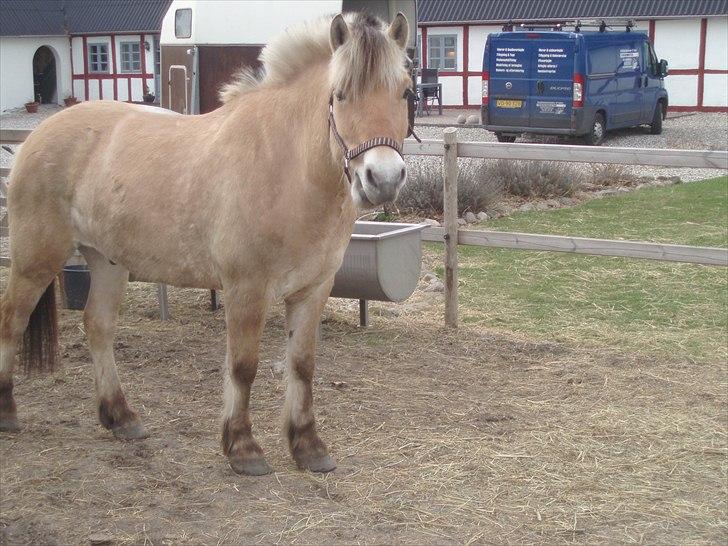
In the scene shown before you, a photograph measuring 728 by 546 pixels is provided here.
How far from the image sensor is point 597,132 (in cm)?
1970

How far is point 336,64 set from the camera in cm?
367

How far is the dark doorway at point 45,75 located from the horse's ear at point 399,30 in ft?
112

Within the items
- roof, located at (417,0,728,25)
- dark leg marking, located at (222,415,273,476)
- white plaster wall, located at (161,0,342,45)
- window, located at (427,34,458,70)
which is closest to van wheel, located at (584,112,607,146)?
roof, located at (417,0,728,25)

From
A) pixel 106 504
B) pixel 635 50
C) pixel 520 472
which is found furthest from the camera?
pixel 635 50

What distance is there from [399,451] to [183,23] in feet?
29.2

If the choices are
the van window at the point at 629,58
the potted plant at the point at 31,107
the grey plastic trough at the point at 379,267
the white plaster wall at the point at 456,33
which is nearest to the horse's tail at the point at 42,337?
the grey plastic trough at the point at 379,267

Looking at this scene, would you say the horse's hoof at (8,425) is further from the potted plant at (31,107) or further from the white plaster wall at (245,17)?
the potted plant at (31,107)

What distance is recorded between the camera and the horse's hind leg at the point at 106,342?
484cm

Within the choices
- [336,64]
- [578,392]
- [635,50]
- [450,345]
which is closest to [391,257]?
[450,345]

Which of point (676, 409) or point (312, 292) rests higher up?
point (312, 292)

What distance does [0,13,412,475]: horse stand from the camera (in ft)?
12.0

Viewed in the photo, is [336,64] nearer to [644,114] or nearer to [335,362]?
[335,362]

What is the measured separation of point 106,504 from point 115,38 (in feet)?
110

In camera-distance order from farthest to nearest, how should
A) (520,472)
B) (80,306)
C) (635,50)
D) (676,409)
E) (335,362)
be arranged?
(635,50) → (80,306) → (335,362) → (676,409) → (520,472)
